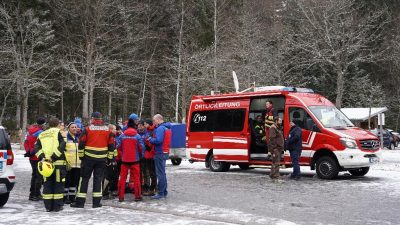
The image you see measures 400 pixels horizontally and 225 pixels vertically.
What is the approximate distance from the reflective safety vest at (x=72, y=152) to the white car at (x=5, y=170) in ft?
3.65

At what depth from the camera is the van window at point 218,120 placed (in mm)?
17969

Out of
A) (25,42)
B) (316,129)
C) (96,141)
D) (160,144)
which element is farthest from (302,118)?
(25,42)

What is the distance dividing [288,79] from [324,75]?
4.63 meters

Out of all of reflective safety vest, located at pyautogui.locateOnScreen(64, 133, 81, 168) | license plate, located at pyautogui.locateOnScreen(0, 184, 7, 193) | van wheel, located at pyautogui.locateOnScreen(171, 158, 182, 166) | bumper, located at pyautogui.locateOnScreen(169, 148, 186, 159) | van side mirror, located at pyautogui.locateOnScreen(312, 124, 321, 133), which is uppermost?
van side mirror, located at pyautogui.locateOnScreen(312, 124, 321, 133)

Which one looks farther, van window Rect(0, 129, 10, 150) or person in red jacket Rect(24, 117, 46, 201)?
person in red jacket Rect(24, 117, 46, 201)

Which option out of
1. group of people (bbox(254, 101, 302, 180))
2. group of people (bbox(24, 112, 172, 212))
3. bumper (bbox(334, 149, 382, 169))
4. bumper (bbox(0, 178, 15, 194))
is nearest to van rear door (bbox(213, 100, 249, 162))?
group of people (bbox(254, 101, 302, 180))

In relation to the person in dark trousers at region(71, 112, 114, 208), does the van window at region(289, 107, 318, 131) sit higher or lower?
higher

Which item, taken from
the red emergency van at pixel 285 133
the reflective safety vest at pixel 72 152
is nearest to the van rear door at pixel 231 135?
the red emergency van at pixel 285 133

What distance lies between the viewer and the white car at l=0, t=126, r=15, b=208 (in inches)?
413

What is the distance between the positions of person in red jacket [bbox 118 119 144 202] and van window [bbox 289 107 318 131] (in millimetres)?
6211

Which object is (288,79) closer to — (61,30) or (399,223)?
(61,30)

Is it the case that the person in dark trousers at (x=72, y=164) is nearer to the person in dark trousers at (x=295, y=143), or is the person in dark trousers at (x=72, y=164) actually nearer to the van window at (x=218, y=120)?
the person in dark trousers at (x=295, y=143)

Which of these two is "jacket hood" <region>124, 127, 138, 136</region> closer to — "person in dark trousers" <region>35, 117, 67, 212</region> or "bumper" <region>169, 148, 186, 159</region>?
"person in dark trousers" <region>35, 117, 67, 212</region>

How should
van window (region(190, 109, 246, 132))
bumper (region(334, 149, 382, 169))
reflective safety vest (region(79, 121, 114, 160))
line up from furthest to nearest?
1. van window (region(190, 109, 246, 132))
2. bumper (region(334, 149, 382, 169))
3. reflective safety vest (region(79, 121, 114, 160))
